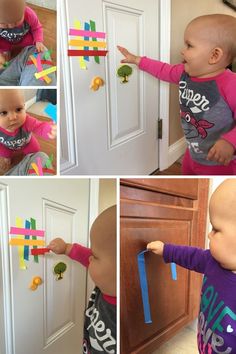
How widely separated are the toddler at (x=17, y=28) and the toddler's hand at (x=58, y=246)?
0.37m

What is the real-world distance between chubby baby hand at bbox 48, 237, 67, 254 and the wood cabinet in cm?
12

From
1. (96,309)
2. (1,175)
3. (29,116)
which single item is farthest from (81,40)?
(96,309)

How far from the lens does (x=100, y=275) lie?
784mm

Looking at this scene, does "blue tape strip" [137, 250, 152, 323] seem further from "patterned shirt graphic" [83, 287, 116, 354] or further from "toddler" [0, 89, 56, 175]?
"toddler" [0, 89, 56, 175]

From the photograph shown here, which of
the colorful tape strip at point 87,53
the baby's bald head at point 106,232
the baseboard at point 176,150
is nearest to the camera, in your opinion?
the baby's bald head at point 106,232

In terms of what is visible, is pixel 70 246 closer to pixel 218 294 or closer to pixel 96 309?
pixel 96 309

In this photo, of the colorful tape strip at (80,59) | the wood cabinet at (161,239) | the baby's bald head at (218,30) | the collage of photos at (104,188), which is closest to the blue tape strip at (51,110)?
the collage of photos at (104,188)

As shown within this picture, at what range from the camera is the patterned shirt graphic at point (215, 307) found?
0.65m

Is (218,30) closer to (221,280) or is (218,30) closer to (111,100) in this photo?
(111,100)

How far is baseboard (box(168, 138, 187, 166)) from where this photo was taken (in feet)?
3.37

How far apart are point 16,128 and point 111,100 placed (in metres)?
0.24

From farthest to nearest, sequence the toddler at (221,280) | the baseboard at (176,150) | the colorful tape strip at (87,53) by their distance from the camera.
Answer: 1. the baseboard at (176,150)
2. the colorful tape strip at (87,53)
3. the toddler at (221,280)

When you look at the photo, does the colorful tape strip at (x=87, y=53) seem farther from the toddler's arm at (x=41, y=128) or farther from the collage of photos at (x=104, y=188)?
the toddler's arm at (x=41, y=128)

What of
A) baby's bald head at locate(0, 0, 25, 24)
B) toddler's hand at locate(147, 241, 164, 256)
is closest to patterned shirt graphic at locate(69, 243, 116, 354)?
toddler's hand at locate(147, 241, 164, 256)
